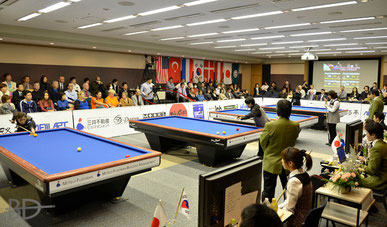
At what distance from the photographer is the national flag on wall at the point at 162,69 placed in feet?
51.7

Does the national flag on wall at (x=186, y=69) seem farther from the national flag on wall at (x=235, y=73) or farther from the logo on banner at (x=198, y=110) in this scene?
the logo on banner at (x=198, y=110)

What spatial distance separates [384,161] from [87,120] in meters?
6.71

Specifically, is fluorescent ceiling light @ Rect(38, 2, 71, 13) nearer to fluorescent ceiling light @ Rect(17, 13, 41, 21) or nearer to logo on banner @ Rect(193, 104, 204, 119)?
fluorescent ceiling light @ Rect(17, 13, 41, 21)

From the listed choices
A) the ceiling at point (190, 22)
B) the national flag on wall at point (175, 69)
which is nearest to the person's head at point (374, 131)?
the ceiling at point (190, 22)

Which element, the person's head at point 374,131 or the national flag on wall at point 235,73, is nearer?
the person's head at point 374,131

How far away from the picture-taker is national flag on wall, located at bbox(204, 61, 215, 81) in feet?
61.3

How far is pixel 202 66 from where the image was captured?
60.4 ft

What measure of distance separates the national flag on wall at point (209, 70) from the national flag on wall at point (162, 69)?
3313mm

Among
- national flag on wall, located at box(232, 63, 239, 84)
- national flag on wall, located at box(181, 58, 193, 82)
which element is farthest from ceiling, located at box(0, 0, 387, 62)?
national flag on wall, located at box(232, 63, 239, 84)

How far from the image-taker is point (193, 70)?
17.8 metres

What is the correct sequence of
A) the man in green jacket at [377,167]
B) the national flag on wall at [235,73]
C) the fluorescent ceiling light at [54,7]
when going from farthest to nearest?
the national flag on wall at [235,73], the fluorescent ceiling light at [54,7], the man in green jacket at [377,167]

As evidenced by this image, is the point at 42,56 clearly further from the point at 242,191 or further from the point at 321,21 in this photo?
the point at 242,191

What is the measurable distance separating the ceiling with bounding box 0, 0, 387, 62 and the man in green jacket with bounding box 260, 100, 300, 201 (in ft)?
11.5

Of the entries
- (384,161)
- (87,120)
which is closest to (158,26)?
(87,120)
